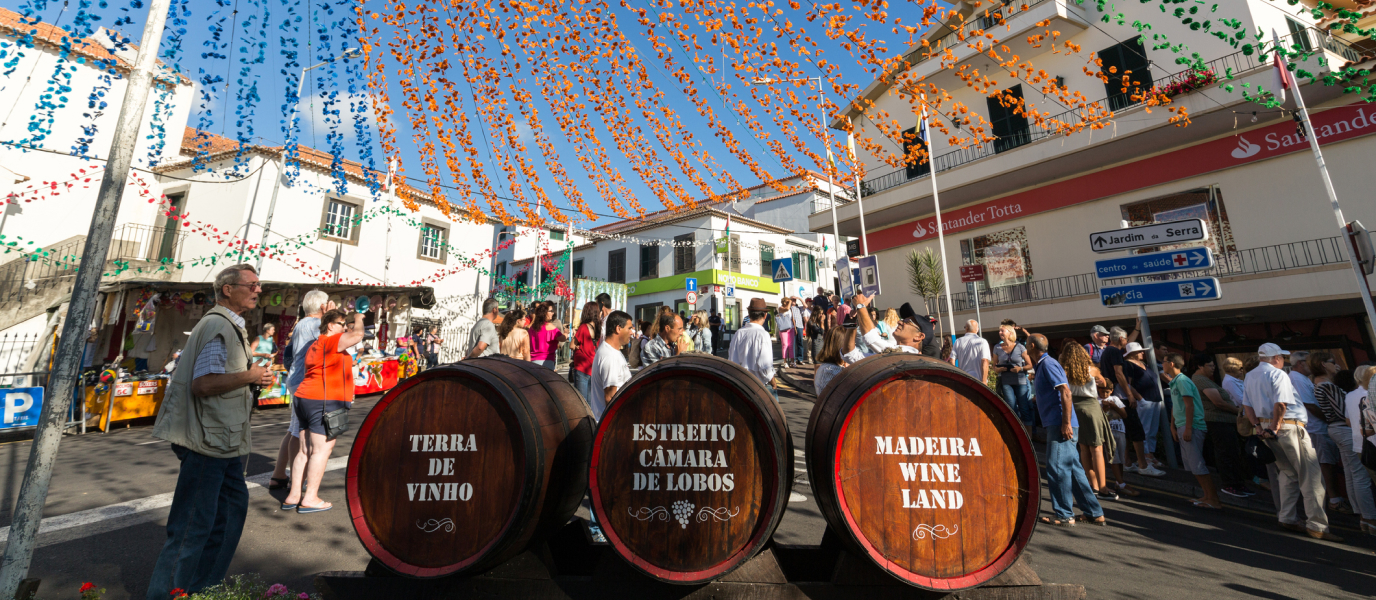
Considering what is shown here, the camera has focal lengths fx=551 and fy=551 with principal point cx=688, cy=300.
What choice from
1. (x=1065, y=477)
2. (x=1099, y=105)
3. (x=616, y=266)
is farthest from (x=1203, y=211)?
(x=616, y=266)

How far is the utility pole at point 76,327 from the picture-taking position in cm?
281

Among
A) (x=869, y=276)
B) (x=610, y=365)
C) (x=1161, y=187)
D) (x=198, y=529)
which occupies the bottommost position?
(x=198, y=529)

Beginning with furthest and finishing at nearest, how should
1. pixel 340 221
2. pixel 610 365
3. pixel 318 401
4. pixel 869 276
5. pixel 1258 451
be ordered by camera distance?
pixel 340 221 → pixel 869 276 → pixel 1258 451 → pixel 318 401 → pixel 610 365

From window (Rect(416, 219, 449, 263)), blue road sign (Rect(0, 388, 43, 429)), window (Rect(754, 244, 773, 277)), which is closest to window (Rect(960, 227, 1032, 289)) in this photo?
window (Rect(754, 244, 773, 277))

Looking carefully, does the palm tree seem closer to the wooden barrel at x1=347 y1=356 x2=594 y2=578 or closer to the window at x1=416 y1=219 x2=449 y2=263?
the window at x1=416 y1=219 x2=449 y2=263

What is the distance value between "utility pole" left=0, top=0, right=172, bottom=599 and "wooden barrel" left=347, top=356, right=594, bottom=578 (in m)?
1.73

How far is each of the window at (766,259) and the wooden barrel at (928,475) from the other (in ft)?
92.5

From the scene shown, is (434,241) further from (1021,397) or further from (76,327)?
(1021,397)

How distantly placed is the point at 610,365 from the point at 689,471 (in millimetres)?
1994

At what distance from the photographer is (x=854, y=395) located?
2344 millimetres

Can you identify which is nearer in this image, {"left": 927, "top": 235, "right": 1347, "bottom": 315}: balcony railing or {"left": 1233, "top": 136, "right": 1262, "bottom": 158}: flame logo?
{"left": 927, "top": 235, "right": 1347, "bottom": 315}: balcony railing

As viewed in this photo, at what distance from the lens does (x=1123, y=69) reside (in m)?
15.3

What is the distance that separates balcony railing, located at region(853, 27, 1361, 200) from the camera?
1291 centimetres

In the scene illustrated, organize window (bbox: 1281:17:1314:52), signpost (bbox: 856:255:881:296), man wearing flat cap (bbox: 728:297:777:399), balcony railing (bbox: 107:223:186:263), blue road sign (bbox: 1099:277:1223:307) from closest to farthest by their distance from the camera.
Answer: man wearing flat cap (bbox: 728:297:777:399), blue road sign (bbox: 1099:277:1223:307), signpost (bbox: 856:255:881:296), window (bbox: 1281:17:1314:52), balcony railing (bbox: 107:223:186:263)
